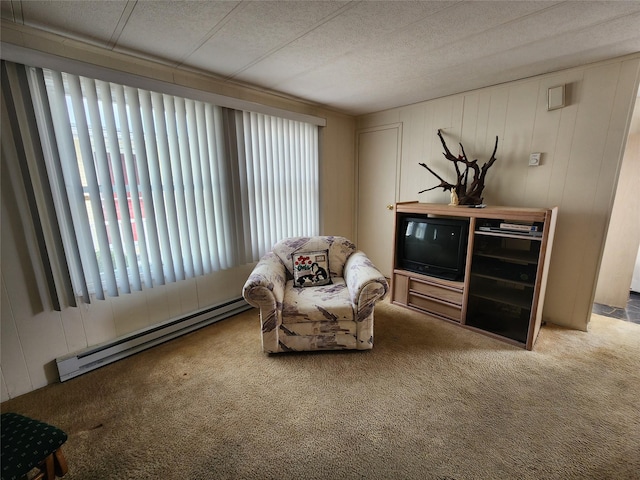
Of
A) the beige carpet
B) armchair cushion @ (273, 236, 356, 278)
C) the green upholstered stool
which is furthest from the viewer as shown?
armchair cushion @ (273, 236, 356, 278)

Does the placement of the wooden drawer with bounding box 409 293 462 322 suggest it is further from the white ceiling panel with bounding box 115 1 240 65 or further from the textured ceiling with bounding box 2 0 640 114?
the white ceiling panel with bounding box 115 1 240 65

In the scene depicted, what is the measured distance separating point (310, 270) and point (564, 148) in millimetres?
2424

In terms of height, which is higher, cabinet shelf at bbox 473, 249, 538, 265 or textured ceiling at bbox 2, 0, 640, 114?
textured ceiling at bbox 2, 0, 640, 114

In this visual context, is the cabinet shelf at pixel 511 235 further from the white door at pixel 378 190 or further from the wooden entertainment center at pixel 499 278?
the white door at pixel 378 190

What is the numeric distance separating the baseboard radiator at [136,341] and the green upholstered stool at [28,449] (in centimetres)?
86

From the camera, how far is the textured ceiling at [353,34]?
1443mm

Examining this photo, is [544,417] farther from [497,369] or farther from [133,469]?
[133,469]

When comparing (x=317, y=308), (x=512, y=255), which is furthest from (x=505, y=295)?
(x=317, y=308)

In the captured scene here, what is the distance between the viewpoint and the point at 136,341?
Answer: 2.17 meters

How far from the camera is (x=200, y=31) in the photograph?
165 centimetres

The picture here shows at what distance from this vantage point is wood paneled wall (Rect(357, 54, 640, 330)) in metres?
2.14

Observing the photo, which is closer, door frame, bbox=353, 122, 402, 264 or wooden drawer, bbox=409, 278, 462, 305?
wooden drawer, bbox=409, 278, 462, 305

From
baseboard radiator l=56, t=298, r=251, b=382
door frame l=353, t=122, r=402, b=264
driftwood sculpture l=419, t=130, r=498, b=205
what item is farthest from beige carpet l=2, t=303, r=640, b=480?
door frame l=353, t=122, r=402, b=264

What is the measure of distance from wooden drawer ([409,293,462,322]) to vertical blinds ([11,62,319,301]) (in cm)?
163
